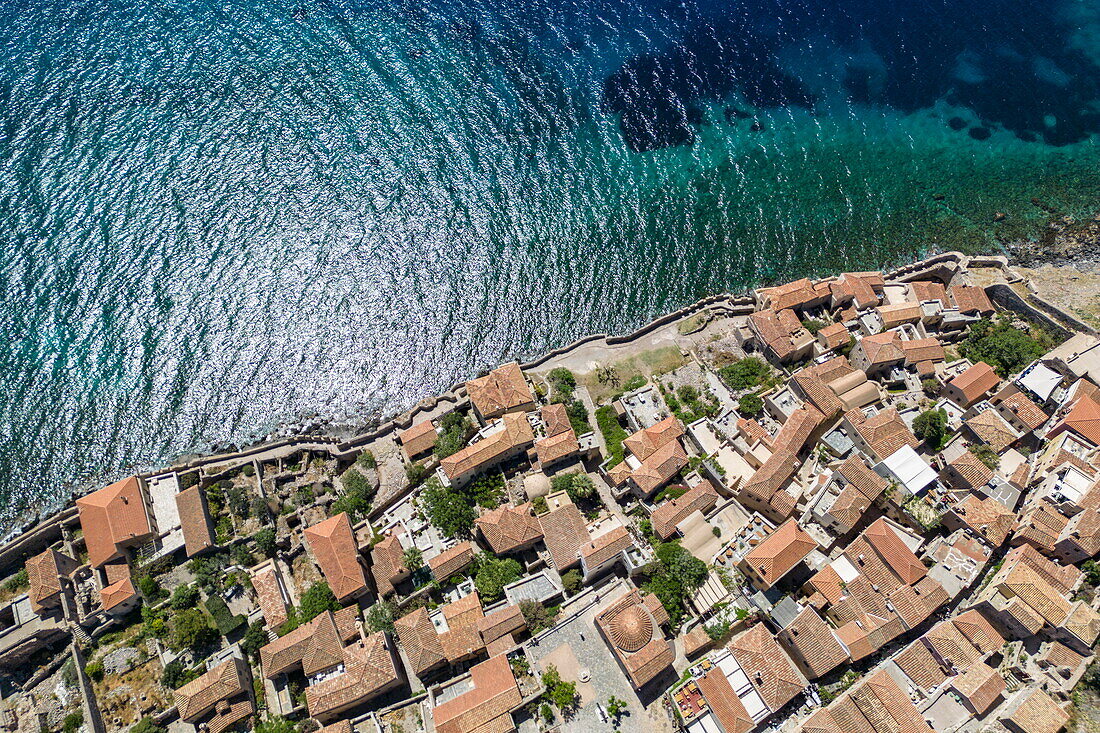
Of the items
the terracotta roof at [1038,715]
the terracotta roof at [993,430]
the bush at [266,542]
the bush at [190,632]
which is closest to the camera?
the terracotta roof at [1038,715]

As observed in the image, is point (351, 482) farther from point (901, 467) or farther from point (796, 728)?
point (901, 467)

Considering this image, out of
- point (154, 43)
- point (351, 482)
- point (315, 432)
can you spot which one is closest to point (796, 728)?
point (351, 482)

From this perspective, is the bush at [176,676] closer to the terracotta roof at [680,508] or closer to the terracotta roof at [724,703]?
the terracotta roof at [680,508]

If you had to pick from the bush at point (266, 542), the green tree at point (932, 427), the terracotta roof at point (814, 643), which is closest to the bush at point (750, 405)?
the green tree at point (932, 427)

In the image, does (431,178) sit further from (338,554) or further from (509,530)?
(338,554)

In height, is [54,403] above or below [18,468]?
above

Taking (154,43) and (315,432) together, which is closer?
(315,432)

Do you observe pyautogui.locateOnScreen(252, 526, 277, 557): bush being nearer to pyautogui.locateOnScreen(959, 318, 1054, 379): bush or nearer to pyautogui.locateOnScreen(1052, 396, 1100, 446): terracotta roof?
pyautogui.locateOnScreen(959, 318, 1054, 379): bush
